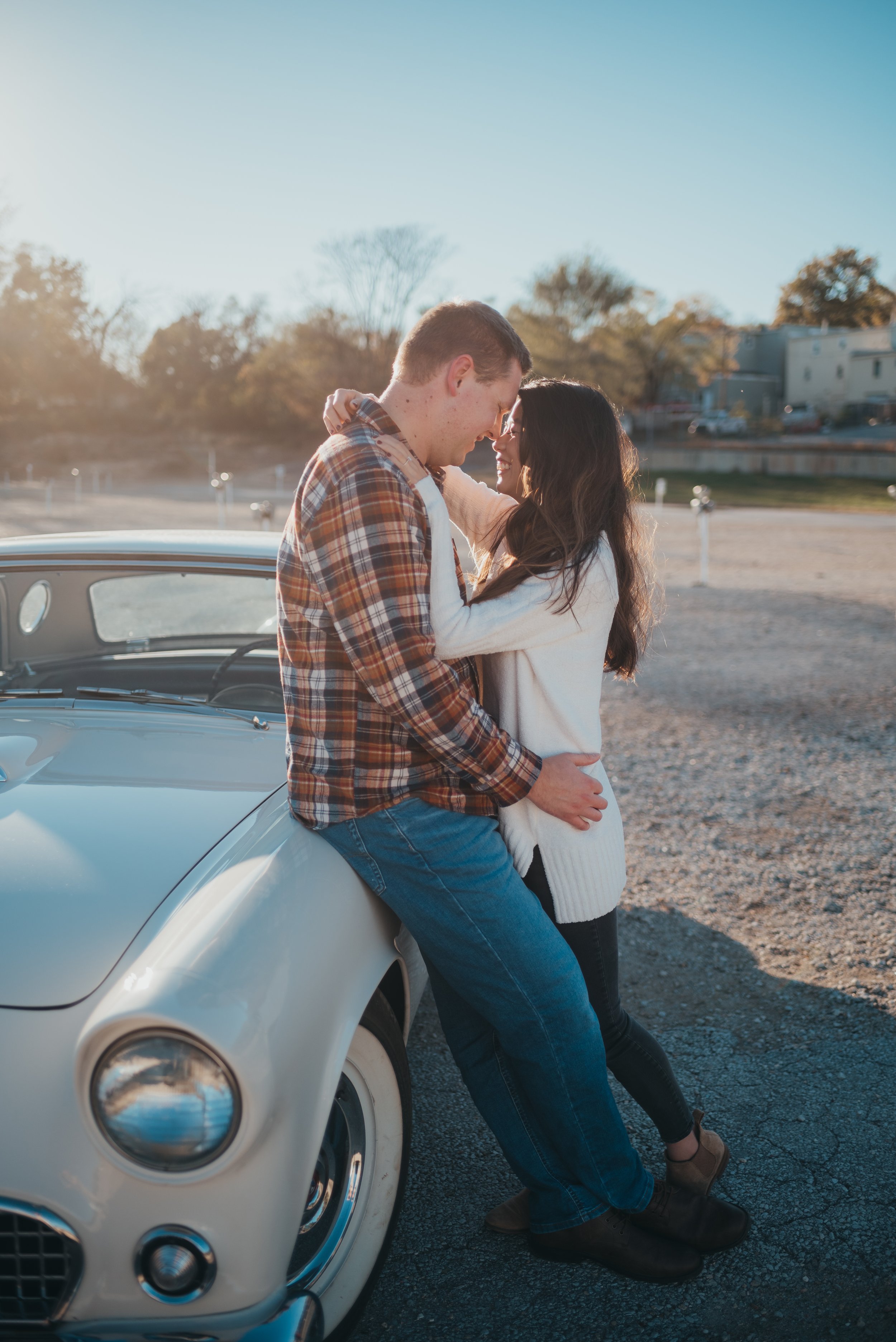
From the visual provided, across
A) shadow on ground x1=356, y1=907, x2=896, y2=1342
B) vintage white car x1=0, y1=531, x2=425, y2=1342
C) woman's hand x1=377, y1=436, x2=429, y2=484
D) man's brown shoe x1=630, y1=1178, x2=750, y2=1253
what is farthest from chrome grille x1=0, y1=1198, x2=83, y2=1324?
woman's hand x1=377, y1=436, x2=429, y2=484

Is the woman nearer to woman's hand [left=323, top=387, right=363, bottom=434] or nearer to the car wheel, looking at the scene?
woman's hand [left=323, top=387, right=363, bottom=434]

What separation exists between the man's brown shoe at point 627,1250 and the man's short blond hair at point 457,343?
6.09 feet

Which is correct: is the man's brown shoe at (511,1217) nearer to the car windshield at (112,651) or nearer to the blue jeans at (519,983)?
the blue jeans at (519,983)

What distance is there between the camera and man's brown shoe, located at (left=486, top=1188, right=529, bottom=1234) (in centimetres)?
228

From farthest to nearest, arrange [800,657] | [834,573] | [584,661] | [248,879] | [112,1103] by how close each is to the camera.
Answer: [834,573] → [800,657] → [584,661] → [248,879] → [112,1103]

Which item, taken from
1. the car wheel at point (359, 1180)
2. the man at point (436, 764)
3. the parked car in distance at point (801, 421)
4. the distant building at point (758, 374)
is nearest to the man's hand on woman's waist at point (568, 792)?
the man at point (436, 764)

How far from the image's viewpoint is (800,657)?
8773 mm

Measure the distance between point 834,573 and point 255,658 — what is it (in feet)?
42.9

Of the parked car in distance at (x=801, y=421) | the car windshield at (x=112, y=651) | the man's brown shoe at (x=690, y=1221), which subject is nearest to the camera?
the man's brown shoe at (x=690, y=1221)

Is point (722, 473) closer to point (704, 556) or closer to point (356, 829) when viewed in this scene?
point (704, 556)

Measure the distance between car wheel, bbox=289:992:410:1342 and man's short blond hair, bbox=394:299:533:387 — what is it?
4.36 ft

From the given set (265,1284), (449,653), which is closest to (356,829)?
(449,653)

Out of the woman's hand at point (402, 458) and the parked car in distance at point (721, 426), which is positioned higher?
the parked car in distance at point (721, 426)

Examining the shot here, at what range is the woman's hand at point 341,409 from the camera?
2.07m
